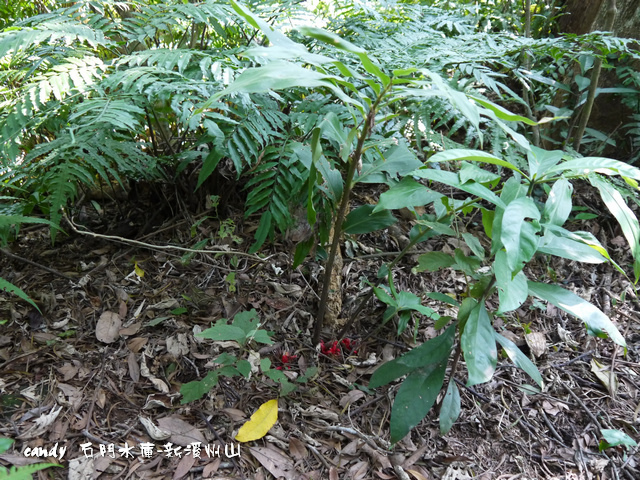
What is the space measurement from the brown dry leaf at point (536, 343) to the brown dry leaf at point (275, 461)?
115 centimetres

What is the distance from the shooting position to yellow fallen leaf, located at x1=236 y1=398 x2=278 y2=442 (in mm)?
1288

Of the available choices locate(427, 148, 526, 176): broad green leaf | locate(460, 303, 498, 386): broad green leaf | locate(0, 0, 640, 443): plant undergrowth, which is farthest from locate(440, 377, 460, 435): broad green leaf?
locate(427, 148, 526, 176): broad green leaf

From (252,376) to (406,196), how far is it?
86cm

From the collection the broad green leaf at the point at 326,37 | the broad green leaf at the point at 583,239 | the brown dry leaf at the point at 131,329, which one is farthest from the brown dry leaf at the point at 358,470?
the broad green leaf at the point at 326,37

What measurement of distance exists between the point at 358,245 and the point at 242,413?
0.97 metres

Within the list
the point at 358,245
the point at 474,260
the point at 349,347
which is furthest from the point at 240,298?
the point at 474,260

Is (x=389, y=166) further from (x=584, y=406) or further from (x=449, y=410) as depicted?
(x=584, y=406)

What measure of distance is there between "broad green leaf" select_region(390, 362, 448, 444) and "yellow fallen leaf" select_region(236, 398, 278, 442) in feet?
1.30

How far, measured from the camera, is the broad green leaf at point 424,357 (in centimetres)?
125

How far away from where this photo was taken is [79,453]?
122 centimetres

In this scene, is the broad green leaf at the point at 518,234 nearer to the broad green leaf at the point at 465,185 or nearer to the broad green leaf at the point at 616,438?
the broad green leaf at the point at 465,185

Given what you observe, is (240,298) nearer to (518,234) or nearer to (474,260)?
(474,260)

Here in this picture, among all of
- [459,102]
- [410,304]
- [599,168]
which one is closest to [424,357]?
[410,304]

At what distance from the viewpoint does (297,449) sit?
4.25 feet
